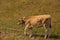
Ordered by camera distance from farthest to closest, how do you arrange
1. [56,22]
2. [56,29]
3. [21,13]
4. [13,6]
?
[13,6] → [21,13] → [56,22] → [56,29]

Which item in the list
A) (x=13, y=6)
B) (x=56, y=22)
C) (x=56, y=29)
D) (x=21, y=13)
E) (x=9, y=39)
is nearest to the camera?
(x=9, y=39)

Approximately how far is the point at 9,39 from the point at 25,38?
893 millimetres

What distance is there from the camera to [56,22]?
16172 millimetres

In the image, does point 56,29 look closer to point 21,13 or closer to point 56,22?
point 56,22

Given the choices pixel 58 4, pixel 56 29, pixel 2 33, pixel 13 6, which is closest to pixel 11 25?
pixel 2 33

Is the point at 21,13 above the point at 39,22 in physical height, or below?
above

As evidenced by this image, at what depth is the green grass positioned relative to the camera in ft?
45.5

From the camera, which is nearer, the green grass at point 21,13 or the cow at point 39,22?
the cow at point 39,22

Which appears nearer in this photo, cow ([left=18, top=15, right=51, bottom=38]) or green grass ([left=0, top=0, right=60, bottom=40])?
cow ([left=18, top=15, right=51, bottom=38])

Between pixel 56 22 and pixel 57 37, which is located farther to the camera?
→ pixel 56 22

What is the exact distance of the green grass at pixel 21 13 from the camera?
13877 mm

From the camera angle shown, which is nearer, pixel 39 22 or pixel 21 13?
pixel 39 22

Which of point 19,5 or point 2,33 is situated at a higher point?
point 19,5

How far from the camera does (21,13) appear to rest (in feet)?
Result: 59.9
